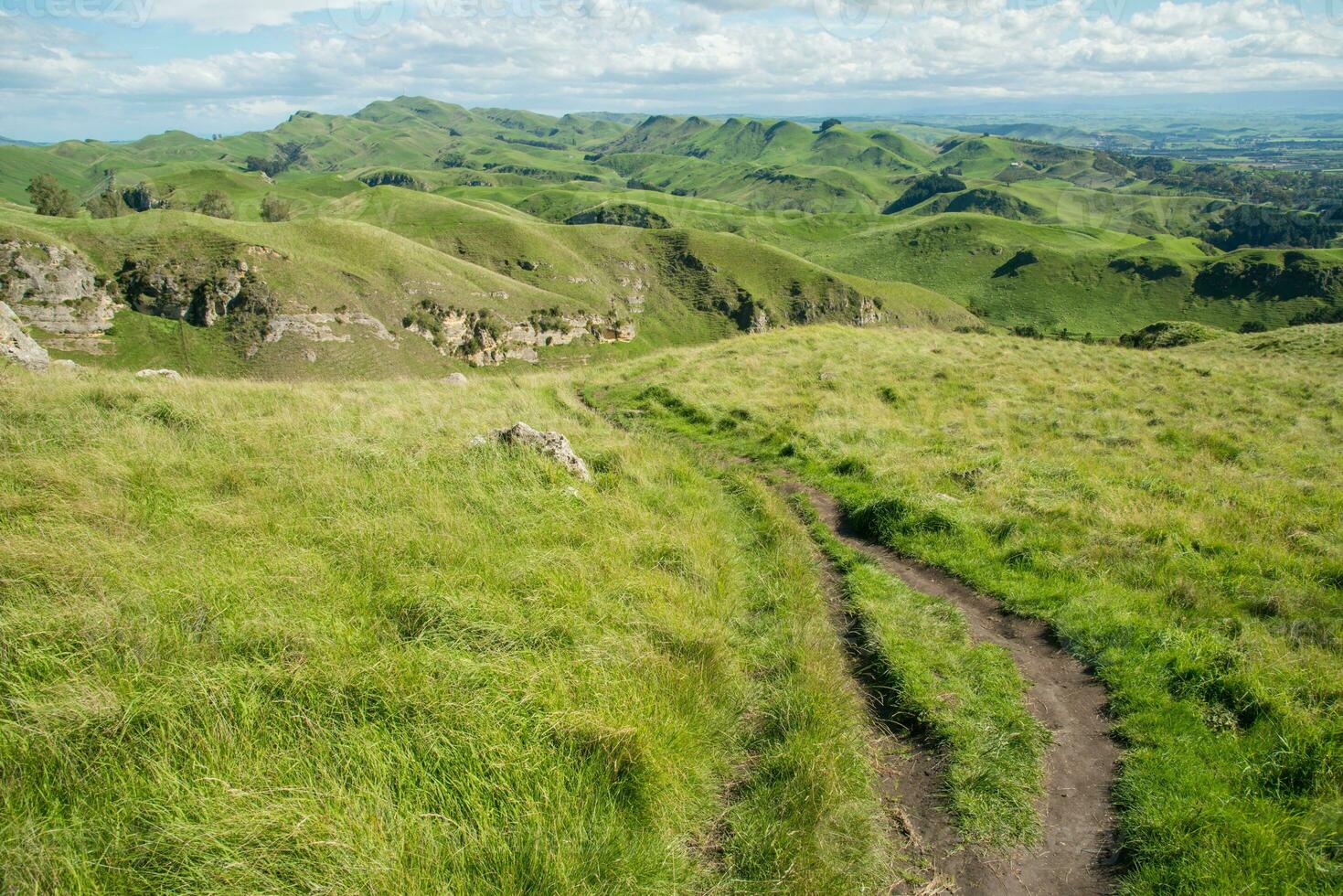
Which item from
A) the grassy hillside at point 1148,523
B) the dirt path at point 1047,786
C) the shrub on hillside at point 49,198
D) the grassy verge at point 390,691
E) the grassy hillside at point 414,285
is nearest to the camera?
the grassy verge at point 390,691

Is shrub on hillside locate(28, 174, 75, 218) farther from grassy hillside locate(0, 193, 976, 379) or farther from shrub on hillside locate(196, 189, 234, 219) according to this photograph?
shrub on hillside locate(196, 189, 234, 219)

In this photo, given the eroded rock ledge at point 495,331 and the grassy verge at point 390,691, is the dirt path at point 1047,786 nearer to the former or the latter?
the grassy verge at point 390,691

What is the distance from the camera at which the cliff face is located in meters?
112

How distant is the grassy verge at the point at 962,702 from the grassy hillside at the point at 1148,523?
375 millimetres

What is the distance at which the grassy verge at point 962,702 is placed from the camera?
5.27m

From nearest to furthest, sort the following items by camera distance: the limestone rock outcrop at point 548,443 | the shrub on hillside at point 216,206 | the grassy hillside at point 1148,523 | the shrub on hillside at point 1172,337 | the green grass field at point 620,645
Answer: the green grass field at point 620,645
the grassy hillside at point 1148,523
the limestone rock outcrop at point 548,443
the shrub on hillside at point 1172,337
the shrub on hillside at point 216,206

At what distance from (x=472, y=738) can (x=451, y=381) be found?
59.3 feet

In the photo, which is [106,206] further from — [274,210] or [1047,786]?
[1047,786]

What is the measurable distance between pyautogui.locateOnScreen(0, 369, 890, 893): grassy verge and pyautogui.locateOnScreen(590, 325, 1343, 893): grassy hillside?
2194mm

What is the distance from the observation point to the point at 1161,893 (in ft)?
14.4

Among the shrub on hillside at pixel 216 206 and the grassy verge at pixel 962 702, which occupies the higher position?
the shrub on hillside at pixel 216 206

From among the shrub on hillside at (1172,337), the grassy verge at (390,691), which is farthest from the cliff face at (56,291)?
the shrub on hillside at (1172,337)

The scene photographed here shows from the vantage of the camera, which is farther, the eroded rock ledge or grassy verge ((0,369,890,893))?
the eroded rock ledge

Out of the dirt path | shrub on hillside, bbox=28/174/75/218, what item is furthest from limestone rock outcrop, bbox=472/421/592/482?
shrub on hillside, bbox=28/174/75/218
